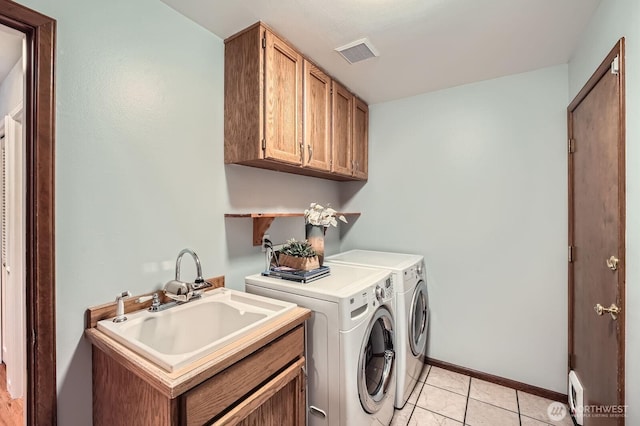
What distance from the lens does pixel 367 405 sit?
1.50 metres

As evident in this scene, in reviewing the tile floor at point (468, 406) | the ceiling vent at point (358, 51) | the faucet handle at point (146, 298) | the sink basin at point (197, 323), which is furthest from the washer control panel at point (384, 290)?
the ceiling vent at point (358, 51)

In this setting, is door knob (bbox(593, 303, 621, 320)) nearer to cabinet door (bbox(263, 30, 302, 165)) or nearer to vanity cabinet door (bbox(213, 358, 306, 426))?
vanity cabinet door (bbox(213, 358, 306, 426))

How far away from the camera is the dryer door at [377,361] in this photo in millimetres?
1504

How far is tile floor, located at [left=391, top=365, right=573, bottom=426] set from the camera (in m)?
1.85

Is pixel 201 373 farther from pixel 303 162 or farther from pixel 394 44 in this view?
pixel 394 44

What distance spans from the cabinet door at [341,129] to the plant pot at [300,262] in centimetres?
75

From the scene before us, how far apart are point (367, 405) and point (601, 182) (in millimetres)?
1614

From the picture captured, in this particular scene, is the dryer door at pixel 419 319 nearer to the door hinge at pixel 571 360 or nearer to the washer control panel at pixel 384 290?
the washer control panel at pixel 384 290

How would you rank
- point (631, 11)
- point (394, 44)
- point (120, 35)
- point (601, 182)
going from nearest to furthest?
point (631, 11), point (120, 35), point (601, 182), point (394, 44)

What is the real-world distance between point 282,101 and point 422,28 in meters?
0.87

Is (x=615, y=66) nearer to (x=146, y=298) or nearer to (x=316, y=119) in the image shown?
(x=316, y=119)

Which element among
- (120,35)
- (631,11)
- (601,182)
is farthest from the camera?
(601,182)

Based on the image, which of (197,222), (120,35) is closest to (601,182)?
Result: (197,222)

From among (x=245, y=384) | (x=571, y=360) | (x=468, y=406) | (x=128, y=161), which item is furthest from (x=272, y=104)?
(x=571, y=360)
